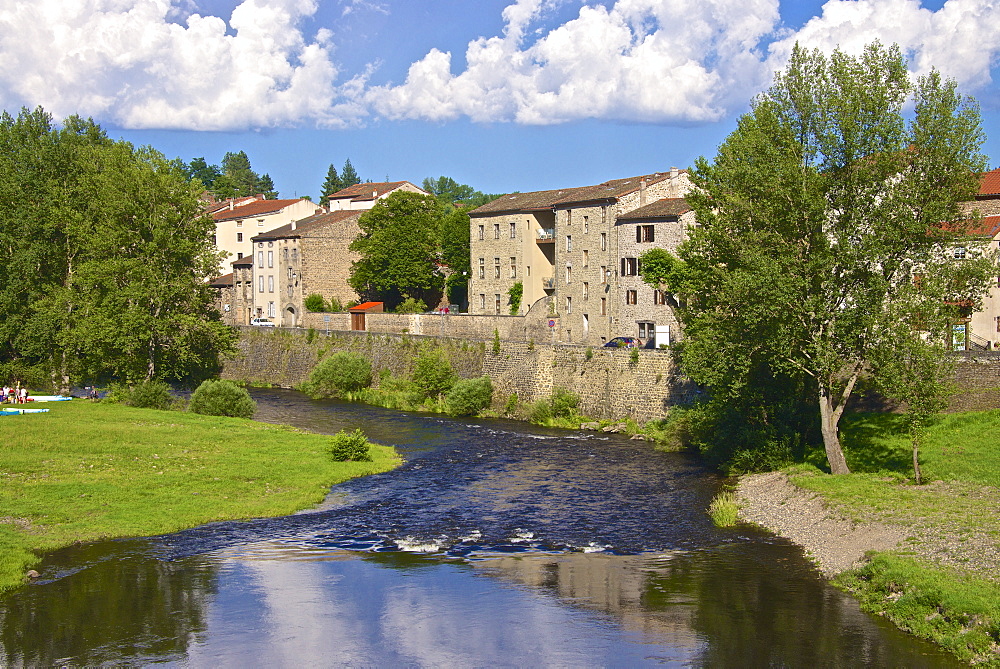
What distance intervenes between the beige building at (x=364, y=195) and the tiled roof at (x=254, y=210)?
479 centimetres

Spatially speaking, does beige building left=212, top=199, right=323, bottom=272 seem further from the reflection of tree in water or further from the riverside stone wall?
the reflection of tree in water

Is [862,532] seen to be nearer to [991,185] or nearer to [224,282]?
[991,185]

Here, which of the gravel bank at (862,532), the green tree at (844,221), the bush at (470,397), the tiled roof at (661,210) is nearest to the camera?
the gravel bank at (862,532)

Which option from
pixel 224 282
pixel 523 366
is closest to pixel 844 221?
pixel 523 366

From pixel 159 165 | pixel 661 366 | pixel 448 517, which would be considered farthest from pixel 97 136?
pixel 448 517

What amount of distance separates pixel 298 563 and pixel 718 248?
2041cm

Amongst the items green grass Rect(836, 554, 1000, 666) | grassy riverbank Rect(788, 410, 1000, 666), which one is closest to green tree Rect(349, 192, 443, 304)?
grassy riverbank Rect(788, 410, 1000, 666)

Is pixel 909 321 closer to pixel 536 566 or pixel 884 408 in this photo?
pixel 884 408

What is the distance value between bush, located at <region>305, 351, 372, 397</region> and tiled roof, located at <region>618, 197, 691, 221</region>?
20838 mm

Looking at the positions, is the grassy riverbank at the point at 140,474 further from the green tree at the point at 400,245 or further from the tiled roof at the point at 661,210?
the green tree at the point at 400,245

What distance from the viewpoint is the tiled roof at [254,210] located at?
100744 millimetres

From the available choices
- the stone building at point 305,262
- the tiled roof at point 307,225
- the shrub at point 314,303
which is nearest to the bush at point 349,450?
the shrub at point 314,303

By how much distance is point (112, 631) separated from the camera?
789 inches

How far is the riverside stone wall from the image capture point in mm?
48719
